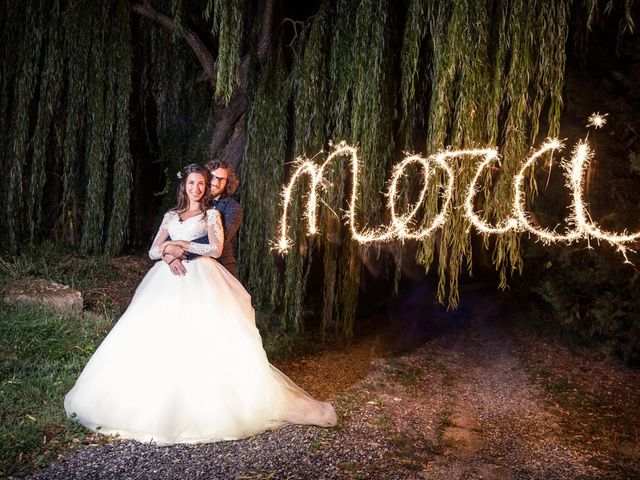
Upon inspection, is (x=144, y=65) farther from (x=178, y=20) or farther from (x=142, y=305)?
(x=142, y=305)

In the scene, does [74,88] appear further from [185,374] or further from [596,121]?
[596,121]

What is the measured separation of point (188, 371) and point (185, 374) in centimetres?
3

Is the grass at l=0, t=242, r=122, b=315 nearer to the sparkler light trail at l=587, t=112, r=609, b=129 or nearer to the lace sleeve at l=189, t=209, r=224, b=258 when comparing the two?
the lace sleeve at l=189, t=209, r=224, b=258

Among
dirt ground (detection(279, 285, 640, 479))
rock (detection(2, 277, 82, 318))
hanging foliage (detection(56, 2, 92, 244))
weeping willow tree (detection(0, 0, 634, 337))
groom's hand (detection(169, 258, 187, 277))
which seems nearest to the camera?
dirt ground (detection(279, 285, 640, 479))

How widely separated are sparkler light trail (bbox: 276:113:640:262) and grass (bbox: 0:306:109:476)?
2.24 metres

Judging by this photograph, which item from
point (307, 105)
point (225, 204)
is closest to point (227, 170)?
point (225, 204)

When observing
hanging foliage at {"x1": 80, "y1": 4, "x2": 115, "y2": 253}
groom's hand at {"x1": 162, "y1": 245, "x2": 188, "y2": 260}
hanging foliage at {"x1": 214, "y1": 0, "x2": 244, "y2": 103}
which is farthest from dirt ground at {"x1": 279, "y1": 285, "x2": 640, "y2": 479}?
hanging foliage at {"x1": 80, "y1": 4, "x2": 115, "y2": 253}

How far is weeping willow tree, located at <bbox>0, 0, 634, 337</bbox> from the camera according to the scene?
A: 16.5 ft

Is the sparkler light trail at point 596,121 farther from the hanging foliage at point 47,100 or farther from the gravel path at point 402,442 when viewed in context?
the hanging foliage at point 47,100

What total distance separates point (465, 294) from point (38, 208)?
7.51 m

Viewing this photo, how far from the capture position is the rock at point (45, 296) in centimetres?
625

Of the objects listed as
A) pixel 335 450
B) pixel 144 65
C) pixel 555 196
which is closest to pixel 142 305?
pixel 335 450

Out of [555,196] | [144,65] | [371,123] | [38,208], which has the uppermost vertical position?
[144,65]

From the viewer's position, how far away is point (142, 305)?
4230 mm
